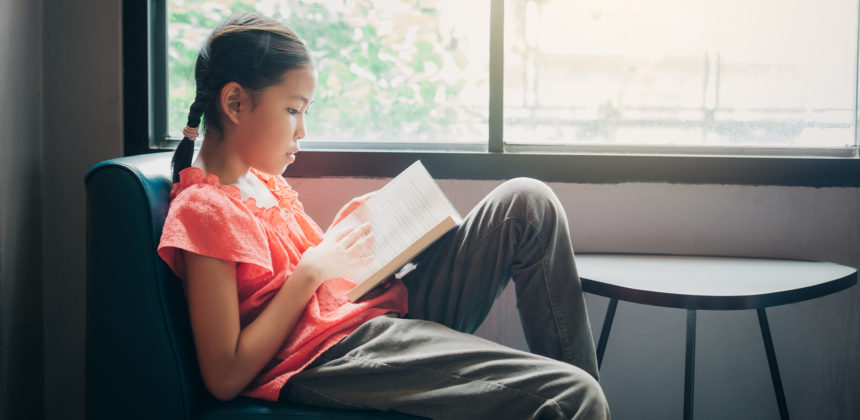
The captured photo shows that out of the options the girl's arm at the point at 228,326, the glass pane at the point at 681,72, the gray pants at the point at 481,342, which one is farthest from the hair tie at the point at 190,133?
the glass pane at the point at 681,72

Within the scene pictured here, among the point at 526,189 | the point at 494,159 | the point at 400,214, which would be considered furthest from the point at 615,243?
the point at 400,214

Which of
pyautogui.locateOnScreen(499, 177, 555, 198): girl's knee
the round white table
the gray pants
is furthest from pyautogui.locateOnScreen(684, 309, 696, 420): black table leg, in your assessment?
pyautogui.locateOnScreen(499, 177, 555, 198): girl's knee

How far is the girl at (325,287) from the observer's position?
2.87 ft

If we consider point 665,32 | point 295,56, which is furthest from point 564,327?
point 665,32

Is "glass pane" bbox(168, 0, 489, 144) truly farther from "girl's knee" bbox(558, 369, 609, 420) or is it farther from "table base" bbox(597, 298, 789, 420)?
"girl's knee" bbox(558, 369, 609, 420)

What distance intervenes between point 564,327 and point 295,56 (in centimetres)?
62

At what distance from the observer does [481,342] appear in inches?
36.8

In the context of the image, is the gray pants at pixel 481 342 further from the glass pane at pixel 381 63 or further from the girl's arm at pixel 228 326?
A: the glass pane at pixel 381 63

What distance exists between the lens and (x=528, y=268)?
1.02 metres

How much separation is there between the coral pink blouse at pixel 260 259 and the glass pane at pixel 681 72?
2.29 ft

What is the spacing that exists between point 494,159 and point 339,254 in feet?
2.00

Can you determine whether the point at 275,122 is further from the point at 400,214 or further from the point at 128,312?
the point at 128,312

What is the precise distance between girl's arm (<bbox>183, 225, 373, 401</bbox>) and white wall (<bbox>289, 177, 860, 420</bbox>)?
24.3 inches

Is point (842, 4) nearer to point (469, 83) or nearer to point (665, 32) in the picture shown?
point (665, 32)
